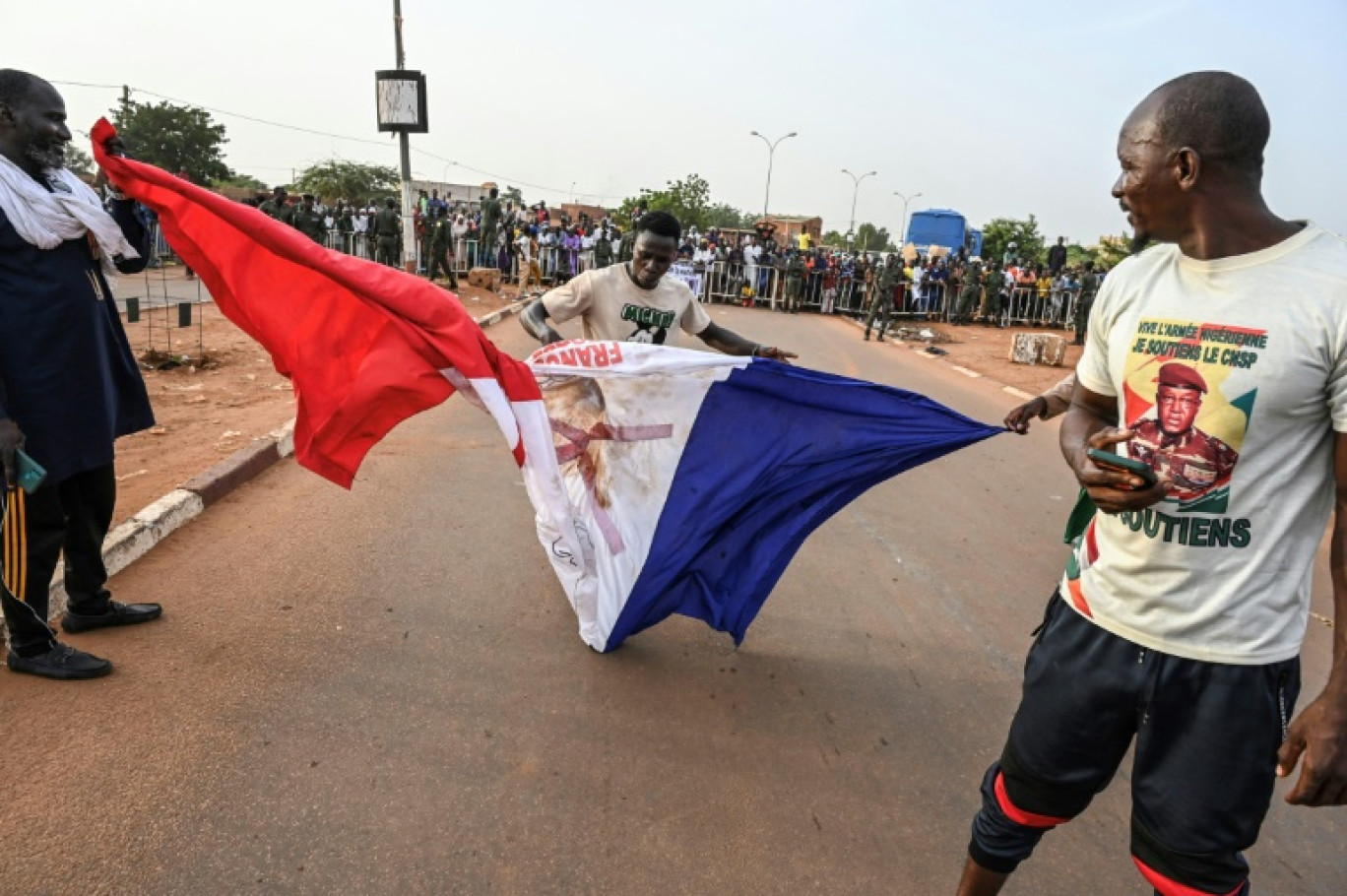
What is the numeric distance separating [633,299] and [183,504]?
280 centimetres

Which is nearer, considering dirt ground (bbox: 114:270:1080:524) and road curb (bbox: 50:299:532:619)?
road curb (bbox: 50:299:532:619)

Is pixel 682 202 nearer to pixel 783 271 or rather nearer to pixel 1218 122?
pixel 783 271

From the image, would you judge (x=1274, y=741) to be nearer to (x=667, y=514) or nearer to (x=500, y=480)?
(x=667, y=514)

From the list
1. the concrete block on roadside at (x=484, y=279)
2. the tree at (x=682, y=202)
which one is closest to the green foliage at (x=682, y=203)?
the tree at (x=682, y=202)

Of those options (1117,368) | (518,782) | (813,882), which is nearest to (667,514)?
(518,782)

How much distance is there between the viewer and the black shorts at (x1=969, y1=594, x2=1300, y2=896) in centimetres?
180

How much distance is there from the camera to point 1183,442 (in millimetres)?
1818

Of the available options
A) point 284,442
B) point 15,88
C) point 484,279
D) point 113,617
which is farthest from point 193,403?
point 484,279

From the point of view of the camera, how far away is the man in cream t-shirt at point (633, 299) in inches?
166

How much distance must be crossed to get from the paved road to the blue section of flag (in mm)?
415

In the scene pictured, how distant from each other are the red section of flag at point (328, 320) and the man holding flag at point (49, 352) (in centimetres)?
24

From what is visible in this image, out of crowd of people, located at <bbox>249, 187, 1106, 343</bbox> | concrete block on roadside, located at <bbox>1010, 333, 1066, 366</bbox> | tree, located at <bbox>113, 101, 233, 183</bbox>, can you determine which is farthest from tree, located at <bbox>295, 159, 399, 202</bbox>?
concrete block on roadside, located at <bbox>1010, 333, 1066, 366</bbox>

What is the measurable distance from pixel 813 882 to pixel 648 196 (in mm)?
47927

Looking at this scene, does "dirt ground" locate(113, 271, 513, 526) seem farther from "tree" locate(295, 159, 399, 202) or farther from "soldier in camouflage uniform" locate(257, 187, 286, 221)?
"tree" locate(295, 159, 399, 202)
